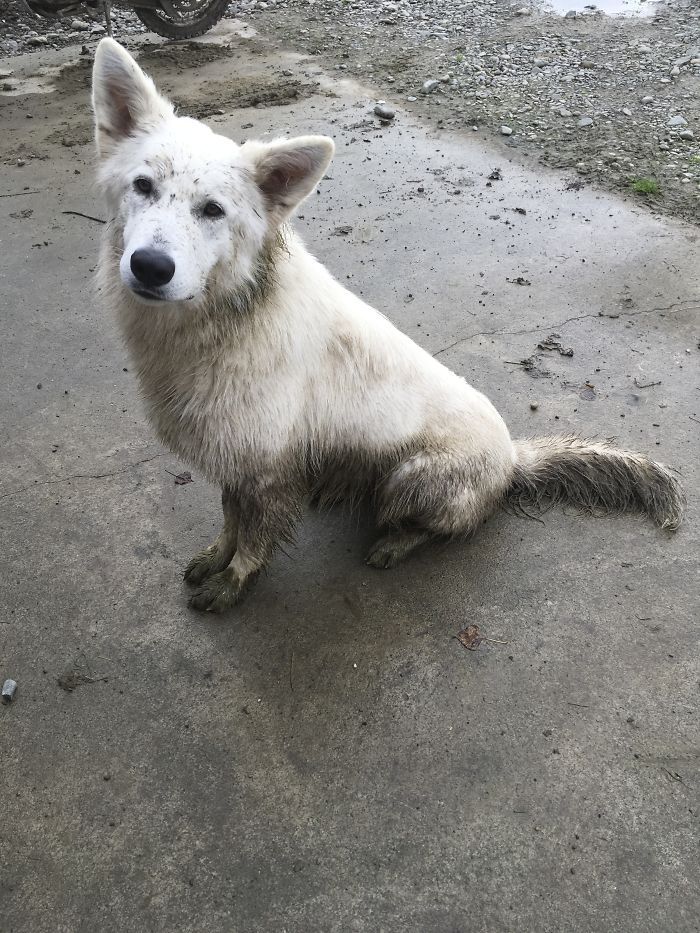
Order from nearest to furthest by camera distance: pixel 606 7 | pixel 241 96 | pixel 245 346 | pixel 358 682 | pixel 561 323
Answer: pixel 245 346
pixel 358 682
pixel 561 323
pixel 241 96
pixel 606 7

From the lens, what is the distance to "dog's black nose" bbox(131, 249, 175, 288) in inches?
81.6

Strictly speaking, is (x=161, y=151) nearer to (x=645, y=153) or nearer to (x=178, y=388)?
(x=178, y=388)

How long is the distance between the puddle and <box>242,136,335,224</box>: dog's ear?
9484mm

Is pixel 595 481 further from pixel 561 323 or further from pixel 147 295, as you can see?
pixel 147 295

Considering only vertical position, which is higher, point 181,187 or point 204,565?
point 181,187

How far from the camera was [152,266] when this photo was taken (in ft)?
6.82

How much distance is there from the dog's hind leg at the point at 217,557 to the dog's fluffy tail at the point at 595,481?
1.47 m

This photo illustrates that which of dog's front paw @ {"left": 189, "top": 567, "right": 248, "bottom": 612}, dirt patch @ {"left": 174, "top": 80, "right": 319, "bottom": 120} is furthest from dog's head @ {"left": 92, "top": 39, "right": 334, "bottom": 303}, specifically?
dirt patch @ {"left": 174, "top": 80, "right": 319, "bottom": 120}

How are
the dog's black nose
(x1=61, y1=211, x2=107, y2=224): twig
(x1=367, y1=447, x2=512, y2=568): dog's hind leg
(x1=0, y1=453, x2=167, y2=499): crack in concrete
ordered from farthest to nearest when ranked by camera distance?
1. (x1=61, y1=211, x2=107, y2=224): twig
2. (x1=0, y1=453, x2=167, y2=499): crack in concrete
3. (x1=367, y1=447, x2=512, y2=568): dog's hind leg
4. the dog's black nose

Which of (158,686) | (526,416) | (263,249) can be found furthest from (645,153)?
(158,686)

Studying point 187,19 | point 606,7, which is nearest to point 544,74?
point 606,7

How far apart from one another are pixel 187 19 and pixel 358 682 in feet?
30.7

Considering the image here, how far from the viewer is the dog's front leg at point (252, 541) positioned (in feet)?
9.46

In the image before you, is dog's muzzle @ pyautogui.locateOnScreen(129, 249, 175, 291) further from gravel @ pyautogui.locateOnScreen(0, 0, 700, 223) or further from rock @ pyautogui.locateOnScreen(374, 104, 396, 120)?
rock @ pyautogui.locateOnScreen(374, 104, 396, 120)
